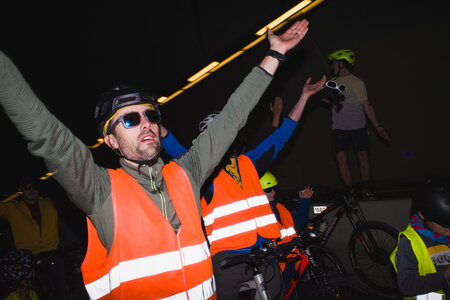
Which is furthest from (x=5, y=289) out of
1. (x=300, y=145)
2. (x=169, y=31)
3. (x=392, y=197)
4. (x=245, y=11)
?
(x=169, y=31)

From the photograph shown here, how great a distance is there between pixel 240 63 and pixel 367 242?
6.37 meters

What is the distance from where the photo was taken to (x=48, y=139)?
1.31 metres

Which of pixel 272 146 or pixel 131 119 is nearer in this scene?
pixel 131 119

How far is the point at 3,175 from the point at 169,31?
1146cm

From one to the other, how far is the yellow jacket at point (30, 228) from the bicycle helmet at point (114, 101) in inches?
198

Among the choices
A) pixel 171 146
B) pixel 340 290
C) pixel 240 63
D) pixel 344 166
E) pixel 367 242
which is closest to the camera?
pixel 340 290

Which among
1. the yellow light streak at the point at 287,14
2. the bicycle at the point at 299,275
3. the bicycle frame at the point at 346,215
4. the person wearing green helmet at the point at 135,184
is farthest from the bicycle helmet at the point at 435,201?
the yellow light streak at the point at 287,14

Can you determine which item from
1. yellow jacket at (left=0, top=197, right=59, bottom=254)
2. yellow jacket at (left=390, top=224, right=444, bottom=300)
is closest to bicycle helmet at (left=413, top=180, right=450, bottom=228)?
yellow jacket at (left=390, top=224, right=444, bottom=300)

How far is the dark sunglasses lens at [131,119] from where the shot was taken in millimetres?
1957

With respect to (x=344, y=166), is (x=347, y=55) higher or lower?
higher

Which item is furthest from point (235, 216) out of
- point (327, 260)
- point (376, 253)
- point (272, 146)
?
point (376, 253)

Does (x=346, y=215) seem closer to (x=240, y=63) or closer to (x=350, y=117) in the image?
(x=350, y=117)

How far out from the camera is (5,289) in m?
3.61

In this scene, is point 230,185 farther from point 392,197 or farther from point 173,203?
point 392,197
